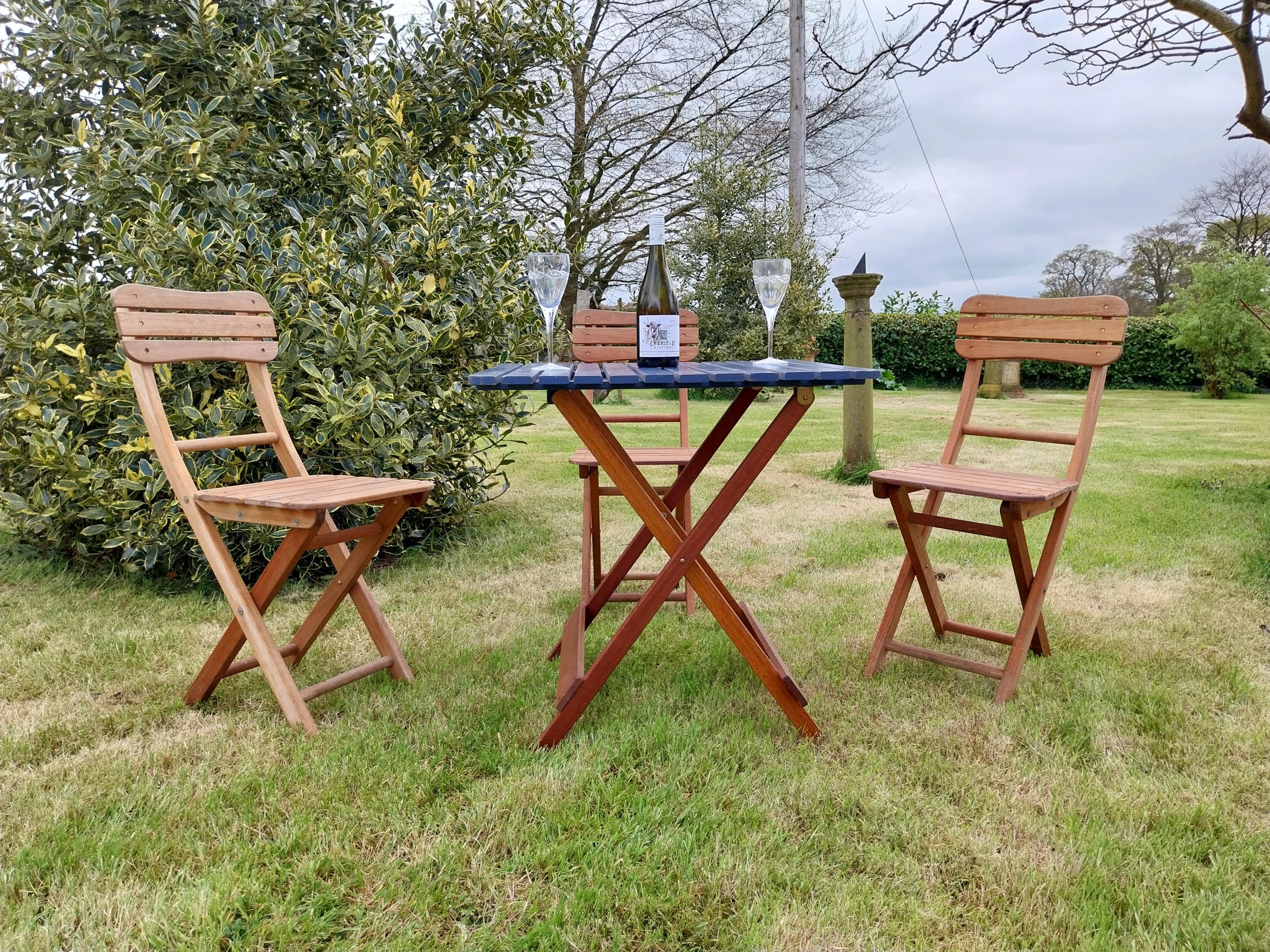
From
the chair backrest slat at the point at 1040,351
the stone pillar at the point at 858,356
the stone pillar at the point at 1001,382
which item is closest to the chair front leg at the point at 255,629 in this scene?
the chair backrest slat at the point at 1040,351

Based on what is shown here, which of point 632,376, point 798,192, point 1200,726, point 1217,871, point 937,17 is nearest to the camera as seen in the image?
point 1217,871

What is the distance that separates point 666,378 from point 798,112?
421 inches

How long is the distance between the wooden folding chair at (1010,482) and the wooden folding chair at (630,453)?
64 centimetres

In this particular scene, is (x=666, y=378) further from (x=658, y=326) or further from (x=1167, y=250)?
(x=1167, y=250)

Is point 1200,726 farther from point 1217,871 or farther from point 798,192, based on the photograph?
point 798,192

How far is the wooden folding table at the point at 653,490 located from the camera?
5.75 feet

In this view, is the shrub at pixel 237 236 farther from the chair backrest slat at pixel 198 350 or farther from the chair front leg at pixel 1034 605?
the chair front leg at pixel 1034 605

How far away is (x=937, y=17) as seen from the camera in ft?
11.9

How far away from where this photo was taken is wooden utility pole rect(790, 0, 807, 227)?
34.7 feet

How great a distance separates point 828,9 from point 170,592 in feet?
42.4

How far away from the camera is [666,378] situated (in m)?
1.73

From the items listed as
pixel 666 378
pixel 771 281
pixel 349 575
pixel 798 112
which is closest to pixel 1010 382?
pixel 798 112

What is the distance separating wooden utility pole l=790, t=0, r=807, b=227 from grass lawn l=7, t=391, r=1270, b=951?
9.17 meters


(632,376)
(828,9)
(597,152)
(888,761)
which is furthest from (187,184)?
(828,9)
